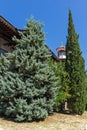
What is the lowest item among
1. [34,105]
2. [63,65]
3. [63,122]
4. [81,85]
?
[63,122]

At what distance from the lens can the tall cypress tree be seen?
46.0 feet

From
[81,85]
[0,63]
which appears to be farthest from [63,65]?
[0,63]

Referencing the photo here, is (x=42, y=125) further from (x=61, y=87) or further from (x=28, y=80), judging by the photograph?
(x=61, y=87)

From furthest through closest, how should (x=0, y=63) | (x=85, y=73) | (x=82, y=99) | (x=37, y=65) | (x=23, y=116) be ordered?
1. (x=85, y=73)
2. (x=82, y=99)
3. (x=0, y=63)
4. (x=37, y=65)
5. (x=23, y=116)

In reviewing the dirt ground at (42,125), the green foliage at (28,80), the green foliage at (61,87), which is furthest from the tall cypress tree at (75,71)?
the dirt ground at (42,125)

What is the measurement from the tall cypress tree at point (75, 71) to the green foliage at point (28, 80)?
3.11 metres

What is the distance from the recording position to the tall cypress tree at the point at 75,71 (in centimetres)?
1403

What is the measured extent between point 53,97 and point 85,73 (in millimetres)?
4926

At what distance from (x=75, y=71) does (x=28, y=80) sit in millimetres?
4419

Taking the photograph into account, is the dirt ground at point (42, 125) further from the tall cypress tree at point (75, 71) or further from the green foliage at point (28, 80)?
the tall cypress tree at point (75, 71)

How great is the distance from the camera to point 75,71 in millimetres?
14430

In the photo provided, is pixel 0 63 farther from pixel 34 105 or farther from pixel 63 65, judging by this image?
pixel 63 65

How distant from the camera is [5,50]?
48.2ft

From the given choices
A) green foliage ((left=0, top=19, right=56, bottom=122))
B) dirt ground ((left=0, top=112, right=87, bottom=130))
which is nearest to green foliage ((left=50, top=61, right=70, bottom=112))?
green foliage ((left=0, top=19, right=56, bottom=122))
